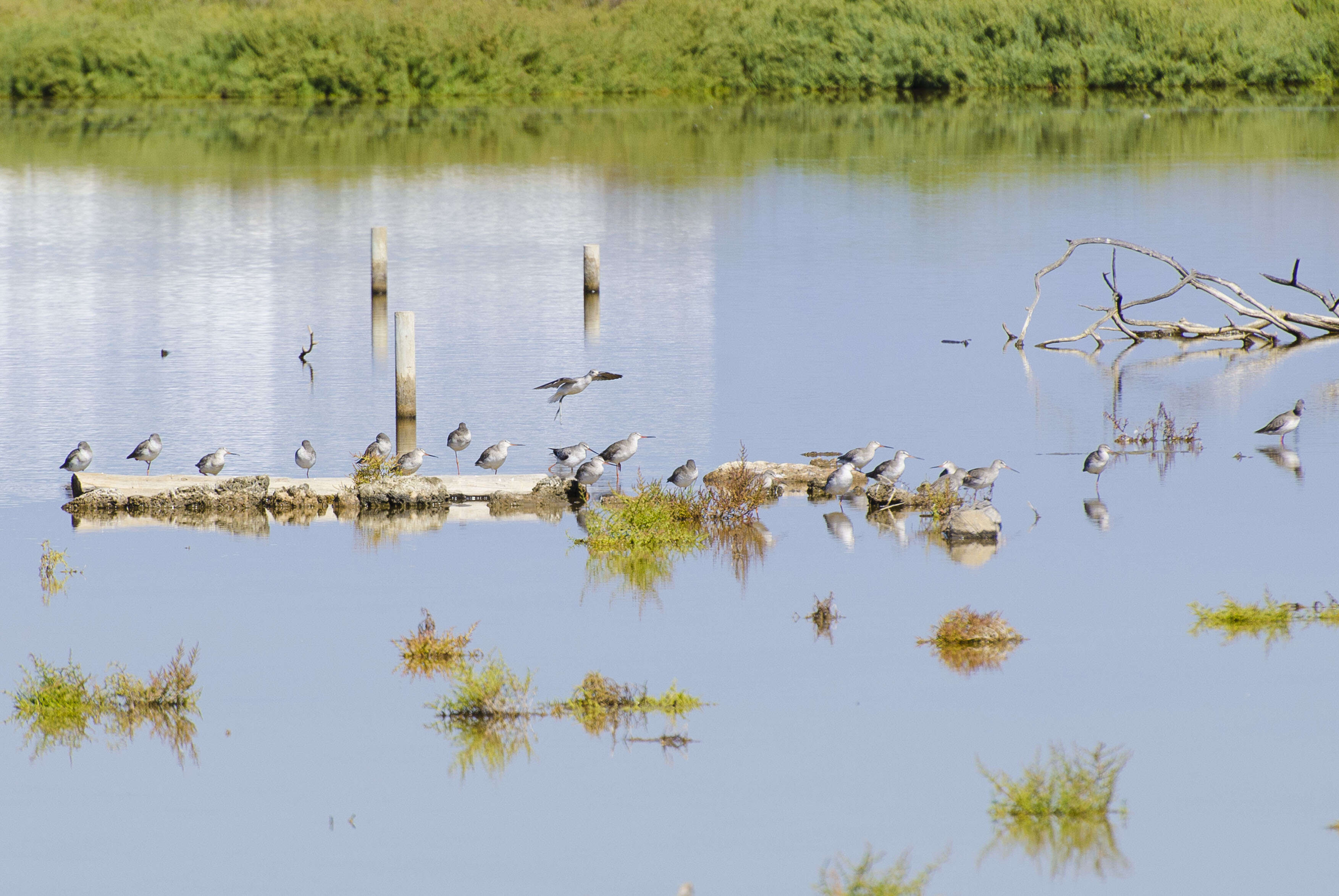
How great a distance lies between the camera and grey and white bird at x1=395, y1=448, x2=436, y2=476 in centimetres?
1714

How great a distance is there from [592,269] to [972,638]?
19039 mm

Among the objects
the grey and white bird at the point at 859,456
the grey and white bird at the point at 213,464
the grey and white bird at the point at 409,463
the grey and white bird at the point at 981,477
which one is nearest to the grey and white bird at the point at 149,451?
the grey and white bird at the point at 213,464

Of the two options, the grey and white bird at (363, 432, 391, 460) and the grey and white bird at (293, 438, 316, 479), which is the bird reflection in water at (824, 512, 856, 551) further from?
the grey and white bird at (293, 438, 316, 479)

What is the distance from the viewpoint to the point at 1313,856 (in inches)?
345

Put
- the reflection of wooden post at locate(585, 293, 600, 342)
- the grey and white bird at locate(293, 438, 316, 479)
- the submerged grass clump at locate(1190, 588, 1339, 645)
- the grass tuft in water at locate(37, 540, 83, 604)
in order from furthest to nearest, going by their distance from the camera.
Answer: the reflection of wooden post at locate(585, 293, 600, 342), the grey and white bird at locate(293, 438, 316, 479), the grass tuft in water at locate(37, 540, 83, 604), the submerged grass clump at locate(1190, 588, 1339, 645)

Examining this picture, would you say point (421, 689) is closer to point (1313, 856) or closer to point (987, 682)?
point (987, 682)

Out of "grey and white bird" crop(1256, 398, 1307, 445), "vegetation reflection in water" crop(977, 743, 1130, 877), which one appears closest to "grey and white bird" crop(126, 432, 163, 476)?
"vegetation reflection in water" crop(977, 743, 1130, 877)

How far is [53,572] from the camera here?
1451cm

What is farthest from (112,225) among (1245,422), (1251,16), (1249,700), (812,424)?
(1251,16)

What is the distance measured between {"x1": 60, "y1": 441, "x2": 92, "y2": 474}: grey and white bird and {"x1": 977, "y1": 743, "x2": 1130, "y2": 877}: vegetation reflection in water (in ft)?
34.7

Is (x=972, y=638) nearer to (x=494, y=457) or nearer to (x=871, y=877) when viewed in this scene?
(x=871, y=877)

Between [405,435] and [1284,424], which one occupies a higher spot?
[1284,424]

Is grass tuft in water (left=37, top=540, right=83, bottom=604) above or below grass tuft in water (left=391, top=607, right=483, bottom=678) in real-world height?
below

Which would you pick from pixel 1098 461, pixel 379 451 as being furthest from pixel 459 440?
pixel 1098 461
